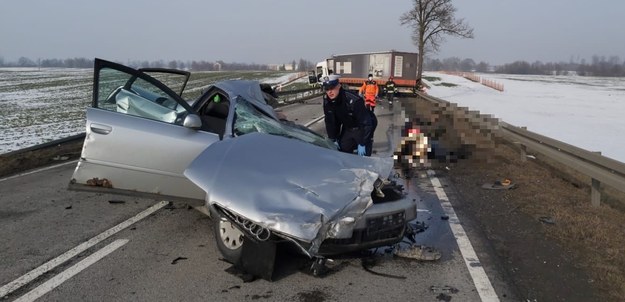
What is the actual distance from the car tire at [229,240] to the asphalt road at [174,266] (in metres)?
0.13

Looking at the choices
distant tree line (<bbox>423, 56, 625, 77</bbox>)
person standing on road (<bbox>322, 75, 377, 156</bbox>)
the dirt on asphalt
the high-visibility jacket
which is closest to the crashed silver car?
person standing on road (<bbox>322, 75, 377, 156</bbox>)

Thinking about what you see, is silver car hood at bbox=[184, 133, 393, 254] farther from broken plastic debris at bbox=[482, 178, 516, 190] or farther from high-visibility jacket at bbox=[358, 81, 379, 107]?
high-visibility jacket at bbox=[358, 81, 379, 107]

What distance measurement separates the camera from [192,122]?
463 cm

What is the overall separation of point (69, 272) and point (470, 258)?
336cm

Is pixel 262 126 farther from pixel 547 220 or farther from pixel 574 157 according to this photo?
pixel 574 157

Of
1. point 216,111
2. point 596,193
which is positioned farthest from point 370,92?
point 216,111

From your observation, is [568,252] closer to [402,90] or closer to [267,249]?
[267,249]

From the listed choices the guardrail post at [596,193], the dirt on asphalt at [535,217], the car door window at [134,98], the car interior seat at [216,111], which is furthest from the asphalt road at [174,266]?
the guardrail post at [596,193]

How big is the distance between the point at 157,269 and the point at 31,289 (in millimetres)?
909

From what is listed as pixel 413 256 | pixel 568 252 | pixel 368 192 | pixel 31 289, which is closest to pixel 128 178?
pixel 31 289

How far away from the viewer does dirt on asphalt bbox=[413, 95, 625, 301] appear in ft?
12.9

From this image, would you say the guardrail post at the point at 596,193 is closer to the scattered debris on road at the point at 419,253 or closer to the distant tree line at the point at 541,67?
the scattered debris on road at the point at 419,253

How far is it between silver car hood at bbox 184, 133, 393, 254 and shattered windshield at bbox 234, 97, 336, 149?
0.80 m

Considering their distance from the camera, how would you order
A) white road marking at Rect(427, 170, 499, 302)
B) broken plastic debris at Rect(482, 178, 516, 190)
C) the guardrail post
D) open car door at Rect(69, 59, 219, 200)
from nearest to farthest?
white road marking at Rect(427, 170, 499, 302)
open car door at Rect(69, 59, 219, 200)
the guardrail post
broken plastic debris at Rect(482, 178, 516, 190)
